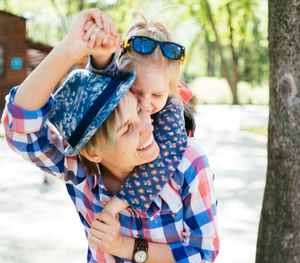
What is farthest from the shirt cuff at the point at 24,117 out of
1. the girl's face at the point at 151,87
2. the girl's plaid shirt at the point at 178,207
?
the girl's face at the point at 151,87

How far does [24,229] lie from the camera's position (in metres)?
5.27

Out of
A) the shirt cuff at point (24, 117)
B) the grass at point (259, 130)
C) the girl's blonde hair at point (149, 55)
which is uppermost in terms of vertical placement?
the girl's blonde hair at point (149, 55)

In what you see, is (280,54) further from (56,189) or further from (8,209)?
(56,189)

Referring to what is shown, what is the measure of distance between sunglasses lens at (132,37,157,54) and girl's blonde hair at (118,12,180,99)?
0.07 ft

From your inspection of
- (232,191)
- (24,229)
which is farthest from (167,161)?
(232,191)

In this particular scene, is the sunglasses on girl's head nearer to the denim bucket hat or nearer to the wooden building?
the denim bucket hat

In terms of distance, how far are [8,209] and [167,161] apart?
4620mm

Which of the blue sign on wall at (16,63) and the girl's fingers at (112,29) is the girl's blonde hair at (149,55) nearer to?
the girl's fingers at (112,29)

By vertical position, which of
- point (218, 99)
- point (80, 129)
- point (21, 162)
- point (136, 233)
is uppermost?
point (80, 129)

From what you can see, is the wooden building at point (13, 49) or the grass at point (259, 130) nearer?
the grass at point (259, 130)

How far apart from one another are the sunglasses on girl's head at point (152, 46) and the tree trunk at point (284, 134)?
1.26 metres

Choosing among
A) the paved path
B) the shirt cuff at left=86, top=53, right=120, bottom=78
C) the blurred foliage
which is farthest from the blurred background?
the blurred foliage

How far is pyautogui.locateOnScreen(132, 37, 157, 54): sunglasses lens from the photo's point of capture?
6.23ft

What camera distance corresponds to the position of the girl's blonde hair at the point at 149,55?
195 cm
